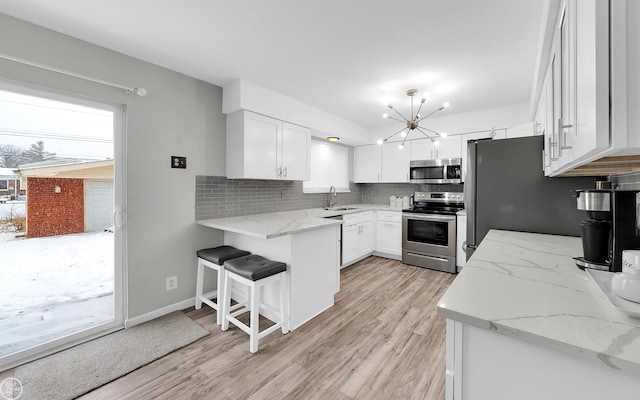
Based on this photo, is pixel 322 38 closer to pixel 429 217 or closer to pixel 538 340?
pixel 538 340

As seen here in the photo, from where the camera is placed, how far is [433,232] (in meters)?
4.00

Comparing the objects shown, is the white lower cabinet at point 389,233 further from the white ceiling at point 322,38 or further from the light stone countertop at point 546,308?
the light stone countertop at point 546,308

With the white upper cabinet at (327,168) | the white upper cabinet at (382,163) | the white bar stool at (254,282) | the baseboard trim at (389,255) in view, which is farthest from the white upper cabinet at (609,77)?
the white upper cabinet at (382,163)

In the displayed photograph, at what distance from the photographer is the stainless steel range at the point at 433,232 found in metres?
3.85

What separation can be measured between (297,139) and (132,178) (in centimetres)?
195

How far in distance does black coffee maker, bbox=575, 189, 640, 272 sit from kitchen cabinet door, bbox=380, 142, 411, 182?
11.7 feet

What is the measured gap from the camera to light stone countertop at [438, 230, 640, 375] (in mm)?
585

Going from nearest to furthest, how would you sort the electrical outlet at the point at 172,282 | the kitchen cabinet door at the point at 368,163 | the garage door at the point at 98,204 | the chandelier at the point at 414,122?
the garage door at the point at 98,204, the electrical outlet at the point at 172,282, the chandelier at the point at 414,122, the kitchen cabinet door at the point at 368,163

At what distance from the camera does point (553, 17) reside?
1505 mm

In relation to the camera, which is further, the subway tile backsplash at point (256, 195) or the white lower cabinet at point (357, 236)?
the white lower cabinet at point (357, 236)

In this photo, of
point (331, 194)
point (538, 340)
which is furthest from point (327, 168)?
point (538, 340)

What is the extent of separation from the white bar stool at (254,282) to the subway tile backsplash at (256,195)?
89cm

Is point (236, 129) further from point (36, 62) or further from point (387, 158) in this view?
point (387, 158)

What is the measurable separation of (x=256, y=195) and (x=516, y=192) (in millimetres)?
2773
